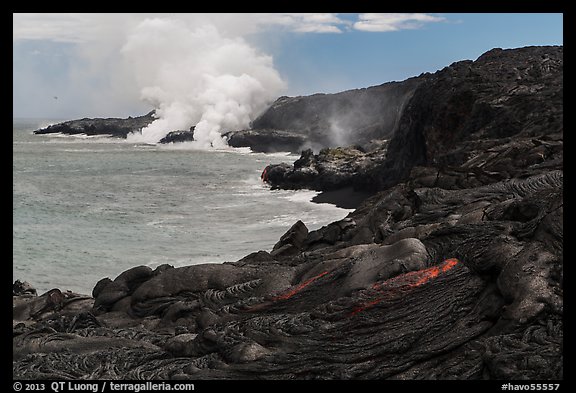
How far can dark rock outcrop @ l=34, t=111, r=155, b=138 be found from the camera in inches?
4998

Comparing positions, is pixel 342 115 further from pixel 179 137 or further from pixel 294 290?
pixel 294 290

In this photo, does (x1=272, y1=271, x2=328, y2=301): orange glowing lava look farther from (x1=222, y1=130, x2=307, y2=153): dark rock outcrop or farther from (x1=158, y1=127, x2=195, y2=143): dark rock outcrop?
(x1=158, y1=127, x2=195, y2=143): dark rock outcrop

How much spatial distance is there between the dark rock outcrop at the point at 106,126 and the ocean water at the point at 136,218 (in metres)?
70.0

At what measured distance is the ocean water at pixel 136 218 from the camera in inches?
891

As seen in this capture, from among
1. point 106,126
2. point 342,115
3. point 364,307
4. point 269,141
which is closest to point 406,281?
point 364,307

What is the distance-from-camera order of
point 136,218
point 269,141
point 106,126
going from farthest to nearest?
point 106,126 → point 269,141 → point 136,218

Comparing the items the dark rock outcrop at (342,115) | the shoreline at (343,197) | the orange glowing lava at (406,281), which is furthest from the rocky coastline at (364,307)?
the dark rock outcrop at (342,115)

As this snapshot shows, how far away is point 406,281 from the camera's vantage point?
804 cm

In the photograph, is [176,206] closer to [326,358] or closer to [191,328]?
[191,328]

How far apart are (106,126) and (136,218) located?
108286 millimetres

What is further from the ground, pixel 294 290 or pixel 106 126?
pixel 106 126

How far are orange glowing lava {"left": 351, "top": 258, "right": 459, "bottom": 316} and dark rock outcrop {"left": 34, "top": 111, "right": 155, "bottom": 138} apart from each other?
121 m

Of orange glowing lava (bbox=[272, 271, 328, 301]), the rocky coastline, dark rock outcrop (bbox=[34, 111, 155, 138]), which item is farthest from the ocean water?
dark rock outcrop (bbox=[34, 111, 155, 138])
